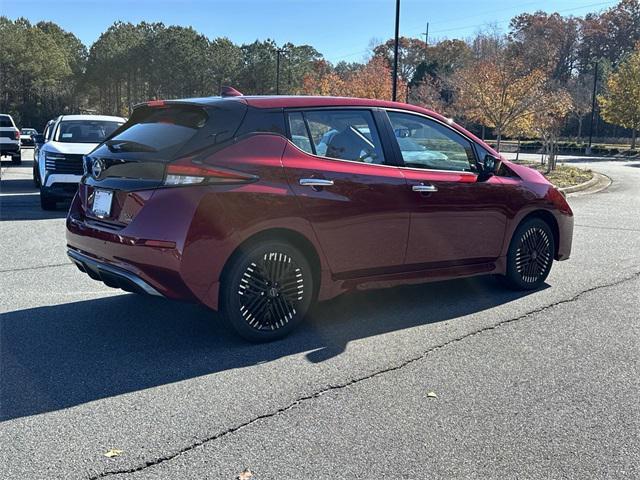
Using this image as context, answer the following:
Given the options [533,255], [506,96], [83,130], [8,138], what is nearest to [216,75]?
[506,96]

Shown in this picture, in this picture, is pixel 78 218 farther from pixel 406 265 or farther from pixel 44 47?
pixel 44 47

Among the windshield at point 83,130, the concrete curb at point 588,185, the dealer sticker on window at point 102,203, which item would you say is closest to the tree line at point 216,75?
the concrete curb at point 588,185

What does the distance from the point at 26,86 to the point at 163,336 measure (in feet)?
194

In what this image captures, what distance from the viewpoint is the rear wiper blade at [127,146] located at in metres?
4.40

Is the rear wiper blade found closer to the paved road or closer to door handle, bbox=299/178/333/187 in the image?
door handle, bbox=299/178/333/187

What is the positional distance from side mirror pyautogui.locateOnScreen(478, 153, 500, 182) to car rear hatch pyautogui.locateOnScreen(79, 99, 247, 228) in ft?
7.71

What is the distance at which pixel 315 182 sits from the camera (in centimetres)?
454

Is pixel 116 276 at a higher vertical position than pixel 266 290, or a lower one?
higher

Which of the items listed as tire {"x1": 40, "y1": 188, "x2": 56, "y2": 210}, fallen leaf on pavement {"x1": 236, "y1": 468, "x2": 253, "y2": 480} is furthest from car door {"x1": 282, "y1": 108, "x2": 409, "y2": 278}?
tire {"x1": 40, "y1": 188, "x2": 56, "y2": 210}

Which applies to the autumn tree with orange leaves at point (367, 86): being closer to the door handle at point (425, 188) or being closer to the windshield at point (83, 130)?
the windshield at point (83, 130)

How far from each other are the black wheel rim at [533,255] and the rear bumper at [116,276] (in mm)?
3572

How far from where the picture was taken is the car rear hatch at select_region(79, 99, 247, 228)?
4.19 m

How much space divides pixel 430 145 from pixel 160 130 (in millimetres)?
2348

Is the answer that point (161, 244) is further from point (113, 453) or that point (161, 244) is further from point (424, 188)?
point (424, 188)
